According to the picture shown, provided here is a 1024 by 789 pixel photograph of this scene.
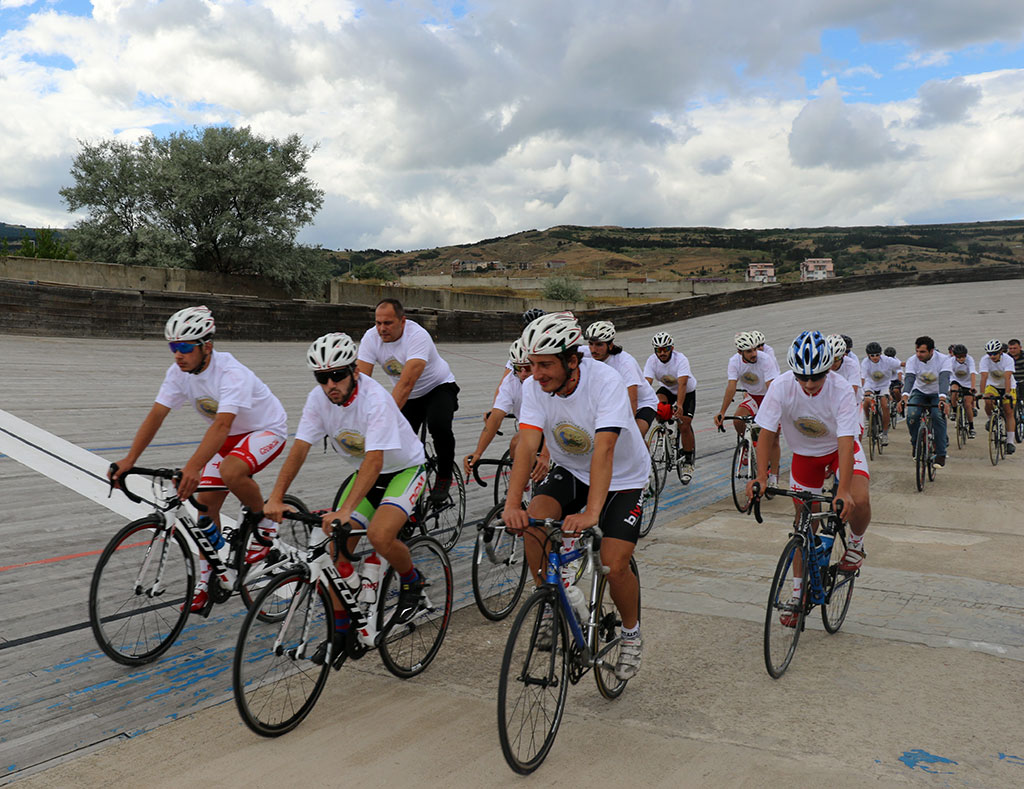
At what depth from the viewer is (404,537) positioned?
19.3 feet

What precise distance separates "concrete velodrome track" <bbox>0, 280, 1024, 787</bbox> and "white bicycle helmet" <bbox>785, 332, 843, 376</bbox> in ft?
5.40

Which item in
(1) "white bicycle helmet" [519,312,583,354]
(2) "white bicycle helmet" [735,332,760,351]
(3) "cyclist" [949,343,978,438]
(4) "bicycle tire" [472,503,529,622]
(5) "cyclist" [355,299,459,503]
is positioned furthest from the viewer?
(3) "cyclist" [949,343,978,438]

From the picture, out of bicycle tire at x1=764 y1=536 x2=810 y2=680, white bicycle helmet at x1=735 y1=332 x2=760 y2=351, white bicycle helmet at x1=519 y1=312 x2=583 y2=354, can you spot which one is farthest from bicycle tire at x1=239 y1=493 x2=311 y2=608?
white bicycle helmet at x1=735 y1=332 x2=760 y2=351

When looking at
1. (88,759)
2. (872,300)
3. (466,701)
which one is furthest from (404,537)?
(872,300)

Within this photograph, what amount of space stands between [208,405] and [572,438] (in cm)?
232

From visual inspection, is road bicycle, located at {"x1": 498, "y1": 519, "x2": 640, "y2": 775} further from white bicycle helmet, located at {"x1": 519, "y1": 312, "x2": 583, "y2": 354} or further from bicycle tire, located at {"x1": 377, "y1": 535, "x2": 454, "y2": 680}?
bicycle tire, located at {"x1": 377, "y1": 535, "x2": 454, "y2": 680}

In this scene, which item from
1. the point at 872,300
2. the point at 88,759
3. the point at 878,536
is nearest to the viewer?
the point at 88,759

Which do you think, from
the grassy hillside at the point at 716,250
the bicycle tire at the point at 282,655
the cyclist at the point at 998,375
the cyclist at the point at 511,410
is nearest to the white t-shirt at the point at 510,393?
the cyclist at the point at 511,410

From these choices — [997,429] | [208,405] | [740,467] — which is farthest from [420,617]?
[997,429]

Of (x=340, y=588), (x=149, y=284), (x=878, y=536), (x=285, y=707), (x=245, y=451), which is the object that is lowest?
(x=878, y=536)

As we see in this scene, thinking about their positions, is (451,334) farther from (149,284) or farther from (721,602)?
(721,602)

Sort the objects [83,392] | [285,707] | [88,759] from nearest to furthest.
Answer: [88,759]
[285,707]
[83,392]

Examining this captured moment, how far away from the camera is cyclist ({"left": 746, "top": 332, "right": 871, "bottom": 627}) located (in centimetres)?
463

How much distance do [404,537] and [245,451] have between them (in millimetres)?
1570
